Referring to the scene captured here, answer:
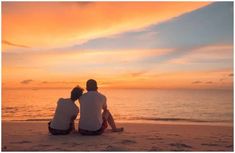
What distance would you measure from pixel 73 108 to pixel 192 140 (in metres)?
2.94

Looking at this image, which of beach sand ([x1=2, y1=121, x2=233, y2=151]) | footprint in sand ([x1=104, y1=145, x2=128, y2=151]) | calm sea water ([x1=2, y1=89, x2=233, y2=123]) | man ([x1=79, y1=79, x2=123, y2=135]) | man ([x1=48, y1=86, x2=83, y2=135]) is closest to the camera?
footprint in sand ([x1=104, y1=145, x2=128, y2=151])

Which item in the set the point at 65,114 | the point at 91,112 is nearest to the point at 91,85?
the point at 91,112

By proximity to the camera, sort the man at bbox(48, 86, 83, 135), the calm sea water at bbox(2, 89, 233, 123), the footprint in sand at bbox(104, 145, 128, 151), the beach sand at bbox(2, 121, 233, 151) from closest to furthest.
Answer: the footprint in sand at bbox(104, 145, 128, 151) < the beach sand at bbox(2, 121, 233, 151) < the man at bbox(48, 86, 83, 135) < the calm sea water at bbox(2, 89, 233, 123)

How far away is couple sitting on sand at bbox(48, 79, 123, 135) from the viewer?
8297 millimetres

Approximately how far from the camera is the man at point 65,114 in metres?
8.39

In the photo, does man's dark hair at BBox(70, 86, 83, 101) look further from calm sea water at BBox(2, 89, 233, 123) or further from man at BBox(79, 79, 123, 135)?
calm sea water at BBox(2, 89, 233, 123)

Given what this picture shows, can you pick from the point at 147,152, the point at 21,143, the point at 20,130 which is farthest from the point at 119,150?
the point at 20,130

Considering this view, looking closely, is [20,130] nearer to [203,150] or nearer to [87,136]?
[87,136]

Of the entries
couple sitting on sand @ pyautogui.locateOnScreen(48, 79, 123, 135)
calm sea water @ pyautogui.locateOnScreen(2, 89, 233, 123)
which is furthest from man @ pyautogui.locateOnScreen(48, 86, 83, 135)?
calm sea water @ pyautogui.locateOnScreen(2, 89, 233, 123)

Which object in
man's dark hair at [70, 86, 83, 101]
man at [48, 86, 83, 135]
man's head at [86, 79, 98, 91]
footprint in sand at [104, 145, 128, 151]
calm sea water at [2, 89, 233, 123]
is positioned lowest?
calm sea water at [2, 89, 233, 123]

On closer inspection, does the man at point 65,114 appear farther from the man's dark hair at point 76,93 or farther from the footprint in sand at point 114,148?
the footprint in sand at point 114,148

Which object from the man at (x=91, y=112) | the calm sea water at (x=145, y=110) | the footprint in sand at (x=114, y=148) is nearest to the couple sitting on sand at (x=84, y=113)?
the man at (x=91, y=112)

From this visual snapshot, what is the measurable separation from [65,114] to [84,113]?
0.47 meters

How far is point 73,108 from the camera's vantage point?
8406mm
